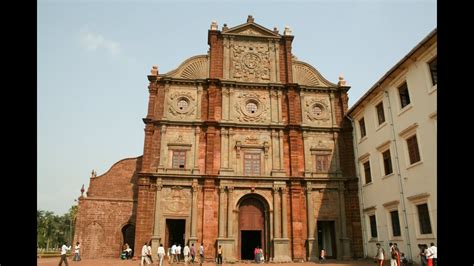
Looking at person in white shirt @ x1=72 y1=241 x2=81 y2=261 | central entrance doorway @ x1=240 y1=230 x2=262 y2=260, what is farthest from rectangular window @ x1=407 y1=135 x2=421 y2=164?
person in white shirt @ x1=72 y1=241 x2=81 y2=261

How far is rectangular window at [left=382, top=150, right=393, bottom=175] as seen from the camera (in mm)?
19953

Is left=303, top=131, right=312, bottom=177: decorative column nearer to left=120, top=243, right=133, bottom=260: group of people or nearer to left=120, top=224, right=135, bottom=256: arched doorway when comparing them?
left=120, top=243, right=133, bottom=260: group of people

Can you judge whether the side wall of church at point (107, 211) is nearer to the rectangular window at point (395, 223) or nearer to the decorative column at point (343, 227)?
the decorative column at point (343, 227)

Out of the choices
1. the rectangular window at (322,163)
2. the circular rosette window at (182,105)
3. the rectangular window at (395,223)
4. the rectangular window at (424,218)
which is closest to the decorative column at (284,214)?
the rectangular window at (322,163)

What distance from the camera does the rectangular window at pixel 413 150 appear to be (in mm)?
17422

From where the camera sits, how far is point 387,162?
2031 cm

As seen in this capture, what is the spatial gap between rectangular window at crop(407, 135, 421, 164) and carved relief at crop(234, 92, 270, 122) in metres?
10.4

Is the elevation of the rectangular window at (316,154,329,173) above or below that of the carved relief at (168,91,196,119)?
below
